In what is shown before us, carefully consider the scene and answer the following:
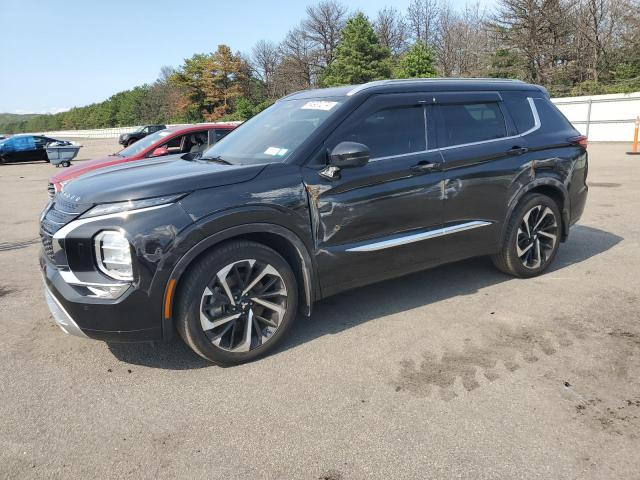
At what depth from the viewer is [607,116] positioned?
24031 mm

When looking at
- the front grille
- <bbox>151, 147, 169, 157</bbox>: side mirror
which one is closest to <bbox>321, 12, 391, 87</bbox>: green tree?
<bbox>151, 147, 169, 157</bbox>: side mirror

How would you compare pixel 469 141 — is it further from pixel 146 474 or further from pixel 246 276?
pixel 146 474

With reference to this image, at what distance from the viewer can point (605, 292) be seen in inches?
182

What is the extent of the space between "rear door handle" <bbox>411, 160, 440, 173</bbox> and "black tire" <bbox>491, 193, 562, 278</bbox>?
3.69ft

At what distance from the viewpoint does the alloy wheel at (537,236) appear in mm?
4895

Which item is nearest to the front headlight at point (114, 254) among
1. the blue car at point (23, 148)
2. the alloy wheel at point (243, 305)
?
the alloy wheel at point (243, 305)

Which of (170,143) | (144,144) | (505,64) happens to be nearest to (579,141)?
(170,143)

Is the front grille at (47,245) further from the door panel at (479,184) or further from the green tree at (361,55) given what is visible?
the green tree at (361,55)

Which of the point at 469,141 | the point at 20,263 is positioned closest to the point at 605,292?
the point at 469,141

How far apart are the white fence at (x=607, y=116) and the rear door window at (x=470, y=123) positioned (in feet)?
70.2

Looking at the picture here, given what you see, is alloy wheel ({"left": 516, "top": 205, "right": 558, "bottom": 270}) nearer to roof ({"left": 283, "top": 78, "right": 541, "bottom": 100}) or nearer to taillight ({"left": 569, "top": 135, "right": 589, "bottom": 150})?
taillight ({"left": 569, "top": 135, "right": 589, "bottom": 150})

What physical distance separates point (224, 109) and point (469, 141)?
65408mm

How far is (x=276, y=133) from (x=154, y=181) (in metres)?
1.23

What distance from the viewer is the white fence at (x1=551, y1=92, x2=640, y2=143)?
2311 cm
